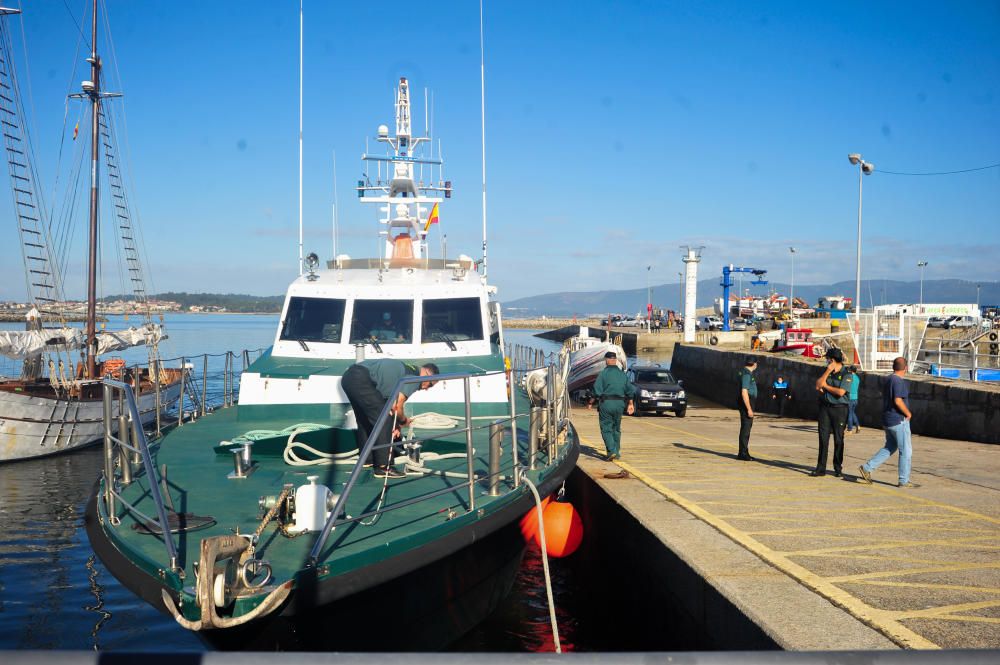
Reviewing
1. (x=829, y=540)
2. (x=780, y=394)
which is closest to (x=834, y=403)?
(x=829, y=540)

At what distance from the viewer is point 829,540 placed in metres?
6.83

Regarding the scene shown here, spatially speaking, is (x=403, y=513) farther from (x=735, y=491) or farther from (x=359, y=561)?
(x=735, y=491)

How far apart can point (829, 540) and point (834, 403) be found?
3.65 metres

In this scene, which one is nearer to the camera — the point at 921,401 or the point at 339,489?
the point at 339,489

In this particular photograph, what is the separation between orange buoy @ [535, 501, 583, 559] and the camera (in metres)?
8.34

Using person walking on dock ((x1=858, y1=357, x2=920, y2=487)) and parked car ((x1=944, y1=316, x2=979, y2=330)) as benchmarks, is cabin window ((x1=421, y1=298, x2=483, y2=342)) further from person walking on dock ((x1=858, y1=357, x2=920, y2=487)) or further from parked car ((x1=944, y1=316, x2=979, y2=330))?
parked car ((x1=944, y1=316, x2=979, y2=330))

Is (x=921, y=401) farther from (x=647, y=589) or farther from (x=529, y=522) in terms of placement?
(x=529, y=522)

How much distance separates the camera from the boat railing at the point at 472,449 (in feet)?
15.1

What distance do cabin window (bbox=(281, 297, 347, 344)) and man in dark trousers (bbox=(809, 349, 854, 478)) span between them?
6322 mm

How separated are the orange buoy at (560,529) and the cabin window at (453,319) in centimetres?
298

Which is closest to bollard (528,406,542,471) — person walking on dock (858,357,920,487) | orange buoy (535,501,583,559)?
orange buoy (535,501,583,559)

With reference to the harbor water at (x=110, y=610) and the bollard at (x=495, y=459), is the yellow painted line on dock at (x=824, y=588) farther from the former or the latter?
the bollard at (x=495, y=459)

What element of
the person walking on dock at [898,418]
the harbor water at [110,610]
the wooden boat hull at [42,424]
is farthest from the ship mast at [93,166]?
the person walking on dock at [898,418]

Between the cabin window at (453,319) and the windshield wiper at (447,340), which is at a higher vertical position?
the cabin window at (453,319)
